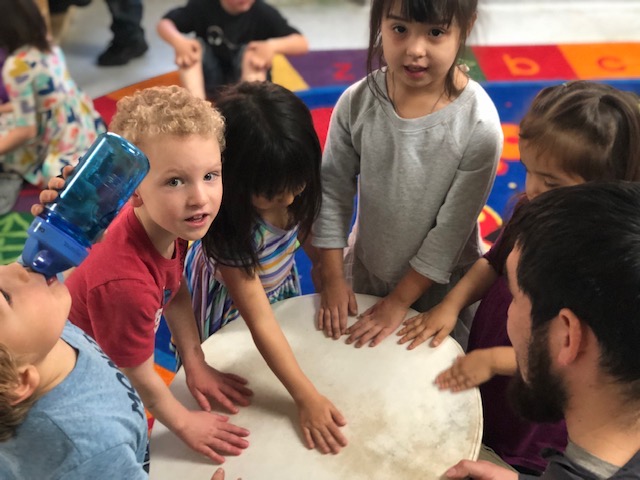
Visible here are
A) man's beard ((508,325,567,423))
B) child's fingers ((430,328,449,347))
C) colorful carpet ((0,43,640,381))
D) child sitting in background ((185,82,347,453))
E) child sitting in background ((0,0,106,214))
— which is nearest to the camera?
Answer: man's beard ((508,325,567,423))

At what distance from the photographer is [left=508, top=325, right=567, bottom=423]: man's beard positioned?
2.53 ft

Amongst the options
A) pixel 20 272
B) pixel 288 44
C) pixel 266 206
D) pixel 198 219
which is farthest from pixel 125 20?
pixel 20 272

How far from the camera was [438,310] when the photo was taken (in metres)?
1.17

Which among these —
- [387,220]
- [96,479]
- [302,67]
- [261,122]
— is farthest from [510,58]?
[96,479]

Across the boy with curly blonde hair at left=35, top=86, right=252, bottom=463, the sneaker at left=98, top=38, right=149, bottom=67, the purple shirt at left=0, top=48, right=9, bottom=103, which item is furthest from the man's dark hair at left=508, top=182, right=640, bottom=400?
the sneaker at left=98, top=38, right=149, bottom=67

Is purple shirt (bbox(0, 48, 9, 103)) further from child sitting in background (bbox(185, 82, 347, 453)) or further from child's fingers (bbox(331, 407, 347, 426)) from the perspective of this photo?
child's fingers (bbox(331, 407, 347, 426))

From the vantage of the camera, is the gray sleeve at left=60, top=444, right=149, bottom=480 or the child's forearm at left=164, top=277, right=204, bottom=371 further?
the child's forearm at left=164, top=277, right=204, bottom=371

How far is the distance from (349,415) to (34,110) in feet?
5.21

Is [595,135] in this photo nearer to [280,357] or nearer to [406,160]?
[406,160]

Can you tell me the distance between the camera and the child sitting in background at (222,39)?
80.0 inches

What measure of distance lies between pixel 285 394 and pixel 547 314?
1.53 ft

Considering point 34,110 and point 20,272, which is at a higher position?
point 20,272

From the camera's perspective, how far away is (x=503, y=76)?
266 centimetres

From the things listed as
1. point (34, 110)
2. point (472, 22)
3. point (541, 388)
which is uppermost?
point (472, 22)
